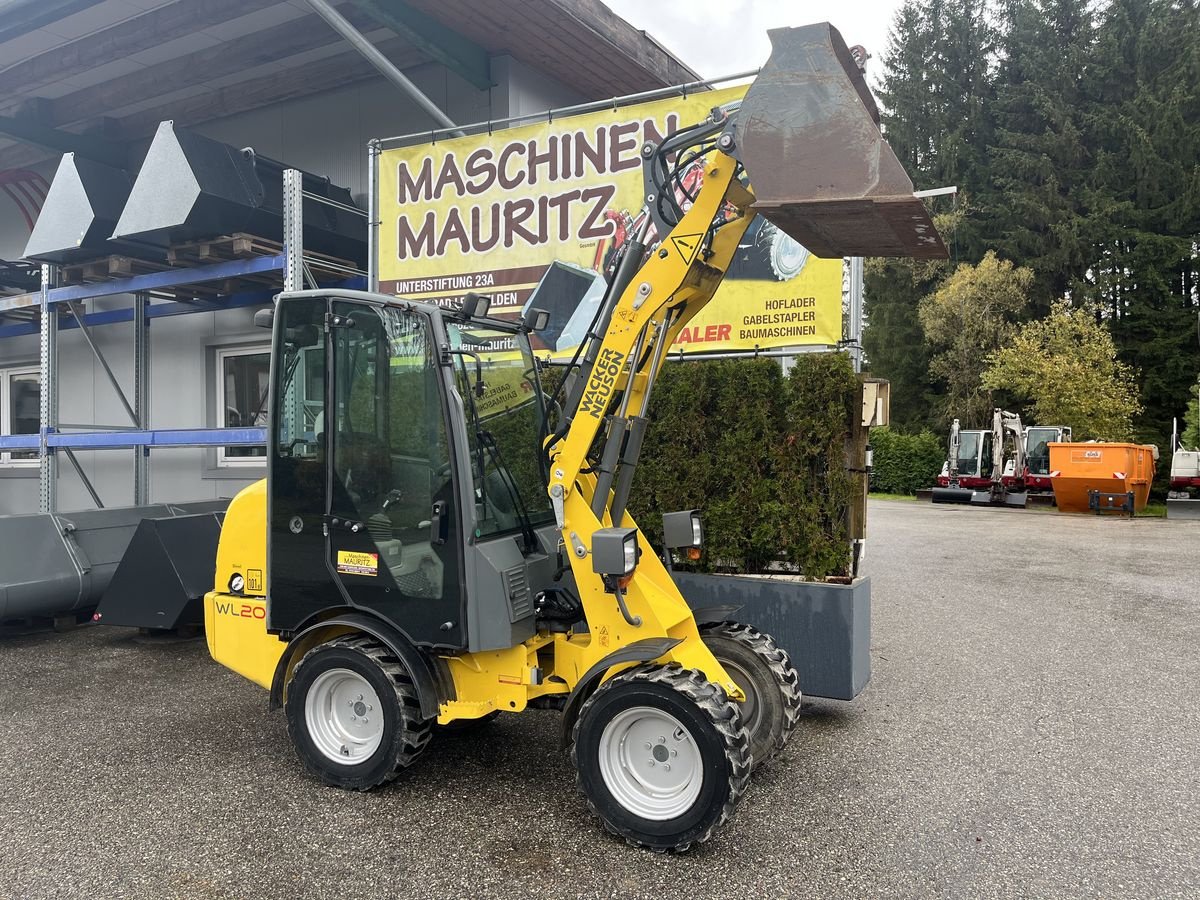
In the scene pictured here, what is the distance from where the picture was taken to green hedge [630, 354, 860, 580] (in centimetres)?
570

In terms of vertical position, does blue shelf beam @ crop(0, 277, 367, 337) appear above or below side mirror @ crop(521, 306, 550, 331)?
above

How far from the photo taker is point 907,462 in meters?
30.9

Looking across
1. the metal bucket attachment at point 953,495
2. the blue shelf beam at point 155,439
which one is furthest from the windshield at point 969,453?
the blue shelf beam at point 155,439

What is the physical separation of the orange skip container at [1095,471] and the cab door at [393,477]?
21.0 metres

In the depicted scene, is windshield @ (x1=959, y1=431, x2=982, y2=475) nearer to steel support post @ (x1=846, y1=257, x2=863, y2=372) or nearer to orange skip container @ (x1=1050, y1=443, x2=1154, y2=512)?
orange skip container @ (x1=1050, y1=443, x2=1154, y2=512)

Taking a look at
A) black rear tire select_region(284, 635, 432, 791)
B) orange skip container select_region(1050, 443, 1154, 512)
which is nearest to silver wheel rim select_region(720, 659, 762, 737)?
black rear tire select_region(284, 635, 432, 791)

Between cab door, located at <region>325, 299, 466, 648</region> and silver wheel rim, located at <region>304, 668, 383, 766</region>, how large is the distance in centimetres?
41

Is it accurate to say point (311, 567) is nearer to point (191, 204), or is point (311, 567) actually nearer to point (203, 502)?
point (191, 204)

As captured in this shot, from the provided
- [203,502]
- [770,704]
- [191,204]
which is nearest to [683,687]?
[770,704]

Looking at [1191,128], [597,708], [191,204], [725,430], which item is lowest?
[597,708]

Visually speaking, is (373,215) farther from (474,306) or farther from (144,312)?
(474,306)

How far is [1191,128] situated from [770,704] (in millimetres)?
36556

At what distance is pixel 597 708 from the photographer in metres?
3.73

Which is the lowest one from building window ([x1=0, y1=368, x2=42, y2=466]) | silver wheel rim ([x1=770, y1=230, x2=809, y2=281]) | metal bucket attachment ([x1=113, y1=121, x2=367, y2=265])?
building window ([x1=0, y1=368, x2=42, y2=466])
